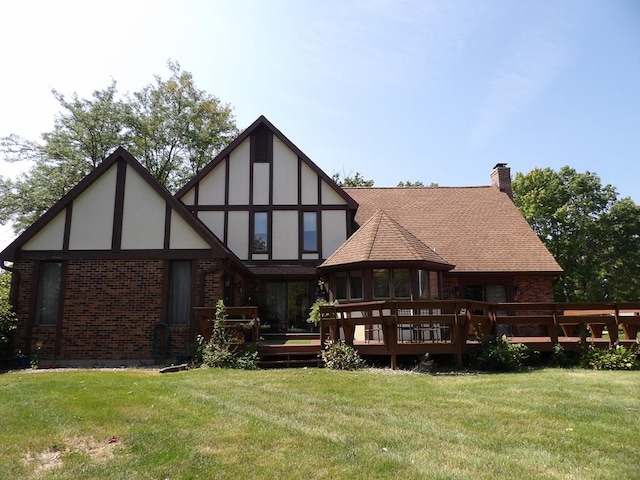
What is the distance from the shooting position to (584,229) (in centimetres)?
3322

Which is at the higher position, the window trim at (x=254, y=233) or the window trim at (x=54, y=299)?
the window trim at (x=254, y=233)

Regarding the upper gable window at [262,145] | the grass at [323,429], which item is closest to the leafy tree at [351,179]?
the upper gable window at [262,145]

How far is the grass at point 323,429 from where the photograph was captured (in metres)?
4.10

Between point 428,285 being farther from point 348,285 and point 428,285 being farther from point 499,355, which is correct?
point 499,355

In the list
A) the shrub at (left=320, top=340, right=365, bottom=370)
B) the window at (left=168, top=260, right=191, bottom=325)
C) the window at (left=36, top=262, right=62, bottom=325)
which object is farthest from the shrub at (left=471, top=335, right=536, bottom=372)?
the window at (left=36, top=262, right=62, bottom=325)

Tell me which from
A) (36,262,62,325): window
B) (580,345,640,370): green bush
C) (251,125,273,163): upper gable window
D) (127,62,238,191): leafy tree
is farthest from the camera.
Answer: (127,62,238,191): leafy tree

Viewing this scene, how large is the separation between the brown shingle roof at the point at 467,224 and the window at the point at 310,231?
2418 mm

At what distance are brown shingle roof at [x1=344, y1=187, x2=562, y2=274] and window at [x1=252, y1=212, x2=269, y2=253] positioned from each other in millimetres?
4233

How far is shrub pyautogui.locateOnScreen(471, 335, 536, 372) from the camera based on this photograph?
33.1 feet

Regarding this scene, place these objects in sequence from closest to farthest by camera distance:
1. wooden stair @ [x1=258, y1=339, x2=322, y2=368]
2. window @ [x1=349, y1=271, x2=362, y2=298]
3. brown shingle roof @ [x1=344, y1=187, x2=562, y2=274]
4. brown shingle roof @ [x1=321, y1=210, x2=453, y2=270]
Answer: wooden stair @ [x1=258, y1=339, x2=322, y2=368] → brown shingle roof @ [x1=321, y1=210, x2=453, y2=270] → window @ [x1=349, y1=271, x2=362, y2=298] → brown shingle roof @ [x1=344, y1=187, x2=562, y2=274]

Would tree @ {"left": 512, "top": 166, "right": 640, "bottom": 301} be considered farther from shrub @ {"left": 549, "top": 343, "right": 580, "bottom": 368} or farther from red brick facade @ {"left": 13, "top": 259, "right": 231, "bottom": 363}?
red brick facade @ {"left": 13, "top": 259, "right": 231, "bottom": 363}

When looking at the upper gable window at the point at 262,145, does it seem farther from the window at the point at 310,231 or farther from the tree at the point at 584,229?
the tree at the point at 584,229

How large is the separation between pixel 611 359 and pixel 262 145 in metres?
13.9

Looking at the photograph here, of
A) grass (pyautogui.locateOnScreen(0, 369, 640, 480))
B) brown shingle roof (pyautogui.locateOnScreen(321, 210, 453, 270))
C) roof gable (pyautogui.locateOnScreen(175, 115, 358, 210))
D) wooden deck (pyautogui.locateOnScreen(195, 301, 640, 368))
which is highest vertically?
roof gable (pyautogui.locateOnScreen(175, 115, 358, 210))
